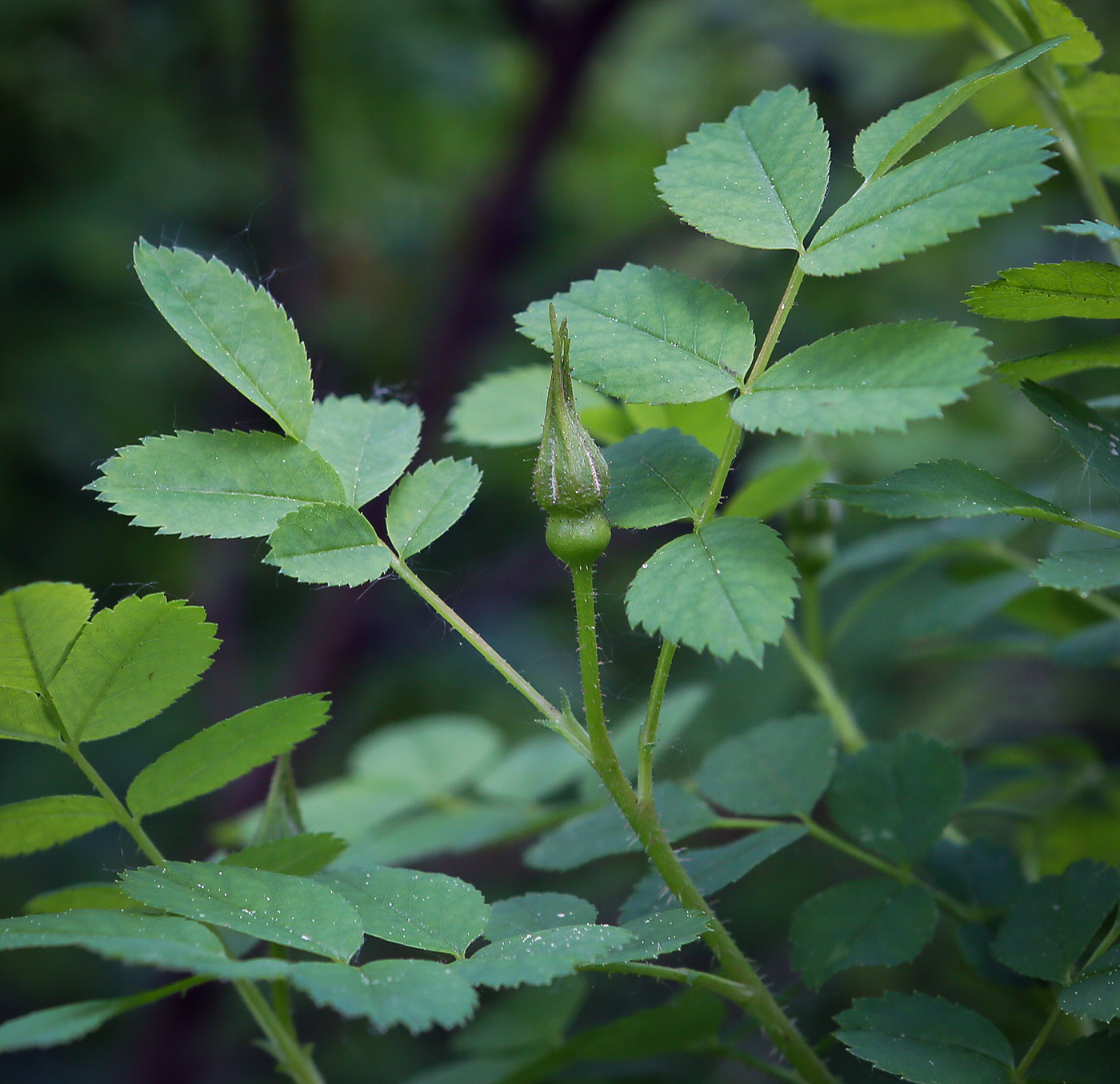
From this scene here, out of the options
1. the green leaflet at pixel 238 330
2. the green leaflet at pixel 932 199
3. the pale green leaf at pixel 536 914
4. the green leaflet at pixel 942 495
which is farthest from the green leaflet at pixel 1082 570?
the green leaflet at pixel 238 330

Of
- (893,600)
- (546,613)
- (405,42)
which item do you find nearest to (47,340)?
(405,42)

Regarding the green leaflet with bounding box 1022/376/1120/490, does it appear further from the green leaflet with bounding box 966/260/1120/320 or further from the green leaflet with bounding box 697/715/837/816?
the green leaflet with bounding box 697/715/837/816

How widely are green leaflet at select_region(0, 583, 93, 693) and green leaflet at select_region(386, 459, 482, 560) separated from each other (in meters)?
0.16

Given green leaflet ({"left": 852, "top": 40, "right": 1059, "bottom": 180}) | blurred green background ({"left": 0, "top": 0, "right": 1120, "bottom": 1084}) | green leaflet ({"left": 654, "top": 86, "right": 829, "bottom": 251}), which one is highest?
green leaflet ({"left": 852, "top": 40, "right": 1059, "bottom": 180})

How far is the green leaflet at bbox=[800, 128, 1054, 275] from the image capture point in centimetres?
41

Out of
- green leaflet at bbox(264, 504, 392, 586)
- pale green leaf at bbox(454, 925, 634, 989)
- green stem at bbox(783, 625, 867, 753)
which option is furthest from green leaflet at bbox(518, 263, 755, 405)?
green stem at bbox(783, 625, 867, 753)

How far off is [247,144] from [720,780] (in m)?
2.36

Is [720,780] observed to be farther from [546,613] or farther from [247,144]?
[247,144]

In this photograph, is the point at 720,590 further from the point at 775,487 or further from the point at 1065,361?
the point at 775,487

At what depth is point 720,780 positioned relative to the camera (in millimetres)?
689

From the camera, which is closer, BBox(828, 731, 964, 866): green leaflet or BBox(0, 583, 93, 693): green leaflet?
BBox(0, 583, 93, 693): green leaflet

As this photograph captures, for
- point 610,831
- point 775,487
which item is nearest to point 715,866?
point 610,831

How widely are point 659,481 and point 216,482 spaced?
0.22 meters

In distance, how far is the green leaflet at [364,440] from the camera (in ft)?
1.73
